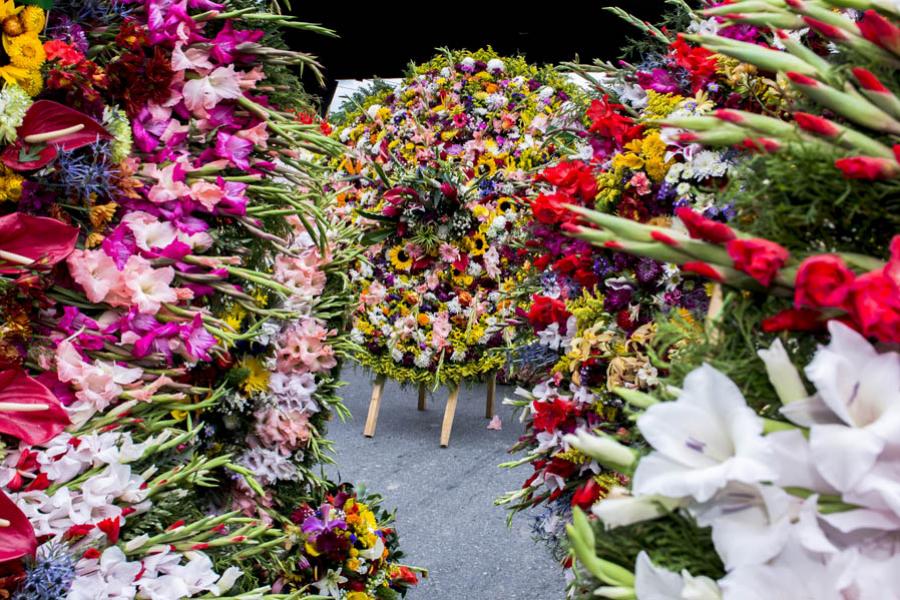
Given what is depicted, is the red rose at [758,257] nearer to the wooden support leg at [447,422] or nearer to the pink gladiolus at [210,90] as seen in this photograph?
the pink gladiolus at [210,90]

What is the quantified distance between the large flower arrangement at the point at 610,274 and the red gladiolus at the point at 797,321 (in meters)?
0.99

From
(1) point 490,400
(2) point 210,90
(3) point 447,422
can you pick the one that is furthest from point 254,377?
(1) point 490,400

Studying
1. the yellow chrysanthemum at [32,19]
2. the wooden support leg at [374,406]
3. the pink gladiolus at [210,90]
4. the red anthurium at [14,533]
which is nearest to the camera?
the red anthurium at [14,533]

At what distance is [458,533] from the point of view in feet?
12.9

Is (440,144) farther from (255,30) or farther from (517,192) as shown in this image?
(255,30)

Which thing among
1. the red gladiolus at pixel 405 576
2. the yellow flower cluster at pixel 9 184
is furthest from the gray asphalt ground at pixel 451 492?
the yellow flower cluster at pixel 9 184

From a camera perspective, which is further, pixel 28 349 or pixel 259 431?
pixel 259 431

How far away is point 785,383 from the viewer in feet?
2.29

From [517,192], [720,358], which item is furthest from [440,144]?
[720,358]

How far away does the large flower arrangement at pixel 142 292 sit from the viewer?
1393 millimetres

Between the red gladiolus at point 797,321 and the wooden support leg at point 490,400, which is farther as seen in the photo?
the wooden support leg at point 490,400

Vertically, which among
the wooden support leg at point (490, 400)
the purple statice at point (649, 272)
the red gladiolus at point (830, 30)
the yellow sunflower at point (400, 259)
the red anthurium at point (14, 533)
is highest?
the red gladiolus at point (830, 30)

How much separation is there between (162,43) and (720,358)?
1377 mm

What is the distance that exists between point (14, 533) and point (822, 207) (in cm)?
118
